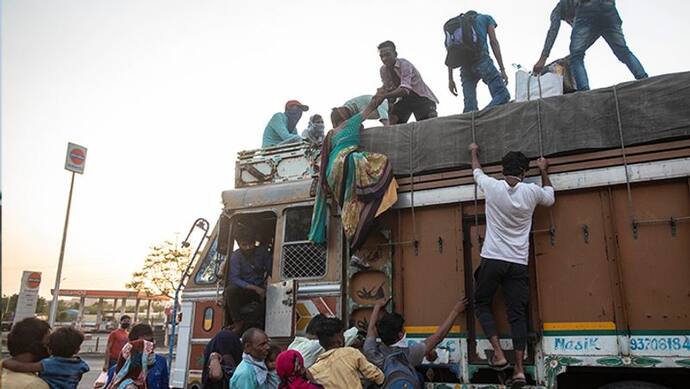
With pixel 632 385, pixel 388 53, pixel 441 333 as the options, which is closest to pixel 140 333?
pixel 441 333

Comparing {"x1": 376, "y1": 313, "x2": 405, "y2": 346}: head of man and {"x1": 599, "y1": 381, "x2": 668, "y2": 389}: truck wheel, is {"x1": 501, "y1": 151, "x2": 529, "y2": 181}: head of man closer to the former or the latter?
{"x1": 376, "y1": 313, "x2": 405, "y2": 346}: head of man

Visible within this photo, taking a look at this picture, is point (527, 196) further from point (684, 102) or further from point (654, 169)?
point (684, 102)

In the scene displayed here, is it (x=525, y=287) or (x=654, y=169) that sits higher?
(x=654, y=169)

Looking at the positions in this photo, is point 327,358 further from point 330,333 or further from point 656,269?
point 656,269

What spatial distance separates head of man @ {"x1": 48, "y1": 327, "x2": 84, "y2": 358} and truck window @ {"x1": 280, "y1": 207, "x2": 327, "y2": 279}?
2264 mm

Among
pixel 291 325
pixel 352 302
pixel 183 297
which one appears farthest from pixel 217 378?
pixel 183 297

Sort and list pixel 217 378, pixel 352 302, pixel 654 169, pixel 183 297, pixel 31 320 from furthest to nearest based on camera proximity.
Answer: pixel 183 297
pixel 352 302
pixel 217 378
pixel 654 169
pixel 31 320

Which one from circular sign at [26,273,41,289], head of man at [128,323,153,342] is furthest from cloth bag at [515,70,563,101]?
circular sign at [26,273,41,289]

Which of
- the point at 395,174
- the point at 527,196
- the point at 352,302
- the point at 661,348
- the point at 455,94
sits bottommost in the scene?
the point at 661,348

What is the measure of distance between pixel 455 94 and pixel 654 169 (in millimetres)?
Answer: 3165

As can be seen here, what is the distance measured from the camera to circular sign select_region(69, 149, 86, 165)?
51.2 feet

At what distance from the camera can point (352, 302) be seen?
4.91m

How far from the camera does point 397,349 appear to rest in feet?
12.9

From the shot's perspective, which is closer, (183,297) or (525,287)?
(525,287)
